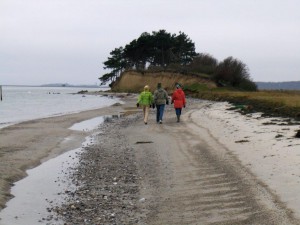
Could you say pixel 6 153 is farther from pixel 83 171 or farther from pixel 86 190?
pixel 86 190

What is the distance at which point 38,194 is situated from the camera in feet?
25.8

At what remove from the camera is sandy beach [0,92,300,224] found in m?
6.28

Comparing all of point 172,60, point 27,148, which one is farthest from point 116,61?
point 27,148

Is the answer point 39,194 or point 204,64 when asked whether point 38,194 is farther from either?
point 204,64

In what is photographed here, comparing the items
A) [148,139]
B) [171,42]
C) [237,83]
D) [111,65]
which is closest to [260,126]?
[148,139]

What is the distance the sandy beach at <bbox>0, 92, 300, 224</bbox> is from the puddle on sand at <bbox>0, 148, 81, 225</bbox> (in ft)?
0.68

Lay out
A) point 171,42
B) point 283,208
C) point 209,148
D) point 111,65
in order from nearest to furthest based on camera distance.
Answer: point 283,208
point 209,148
point 171,42
point 111,65

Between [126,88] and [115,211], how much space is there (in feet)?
267

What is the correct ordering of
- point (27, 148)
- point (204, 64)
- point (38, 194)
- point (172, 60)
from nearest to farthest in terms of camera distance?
point (38, 194) < point (27, 148) < point (204, 64) < point (172, 60)

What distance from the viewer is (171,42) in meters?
85.8

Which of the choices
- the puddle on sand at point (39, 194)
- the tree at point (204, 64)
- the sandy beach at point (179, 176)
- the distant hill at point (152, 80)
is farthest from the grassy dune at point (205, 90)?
the puddle on sand at point (39, 194)

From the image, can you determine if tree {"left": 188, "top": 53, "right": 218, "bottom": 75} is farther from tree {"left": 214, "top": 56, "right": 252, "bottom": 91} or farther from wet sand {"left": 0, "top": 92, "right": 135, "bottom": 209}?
wet sand {"left": 0, "top": 92, "right": 135, "bottom": 209}

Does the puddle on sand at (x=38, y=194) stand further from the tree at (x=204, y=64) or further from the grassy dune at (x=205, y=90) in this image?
the tree at (x=204, y=64)

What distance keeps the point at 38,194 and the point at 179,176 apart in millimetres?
2837
